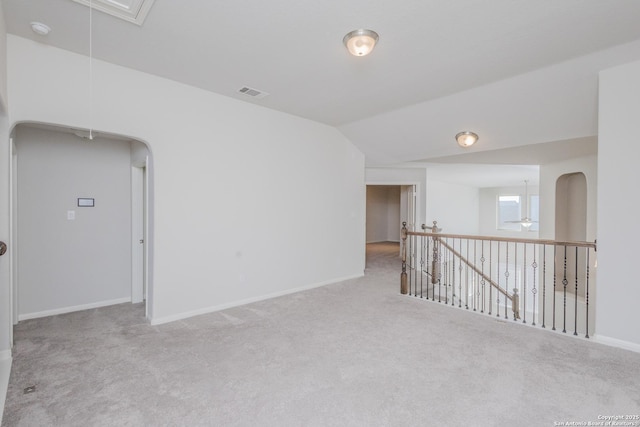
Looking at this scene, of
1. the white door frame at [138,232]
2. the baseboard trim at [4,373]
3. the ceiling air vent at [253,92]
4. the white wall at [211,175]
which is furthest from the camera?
the white door frame at [138,232]

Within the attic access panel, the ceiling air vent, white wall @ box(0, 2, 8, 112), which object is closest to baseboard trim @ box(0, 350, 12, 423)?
white wall @ box(0, 2, 8, 112)

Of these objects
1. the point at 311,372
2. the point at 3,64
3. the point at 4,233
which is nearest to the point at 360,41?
the point at 311,372

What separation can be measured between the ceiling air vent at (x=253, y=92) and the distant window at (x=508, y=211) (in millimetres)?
10252

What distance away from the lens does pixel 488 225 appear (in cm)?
1138

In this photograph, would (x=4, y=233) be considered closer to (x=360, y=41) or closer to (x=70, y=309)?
(x=70, y=309)

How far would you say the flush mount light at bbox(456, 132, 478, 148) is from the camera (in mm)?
4555

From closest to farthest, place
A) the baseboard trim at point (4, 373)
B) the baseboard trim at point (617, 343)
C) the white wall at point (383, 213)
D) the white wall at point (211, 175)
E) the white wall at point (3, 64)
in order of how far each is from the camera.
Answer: the baseboard trim at point (4, 373) → the white wall at point (3, 64) → the baseboard trim at point (617, 343) → the white wall at point (211, 175) → the white wall at point (383, 213)

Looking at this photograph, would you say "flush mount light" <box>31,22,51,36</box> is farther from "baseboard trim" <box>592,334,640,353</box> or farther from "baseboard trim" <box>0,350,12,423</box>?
"baseboard trim" <box>592,334,640,353</box>

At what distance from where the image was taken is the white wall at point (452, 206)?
873 centimetres

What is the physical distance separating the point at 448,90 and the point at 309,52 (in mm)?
1882

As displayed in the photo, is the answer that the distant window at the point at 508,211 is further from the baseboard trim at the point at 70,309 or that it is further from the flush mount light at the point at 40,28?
the flush mount light at the point at 40,28

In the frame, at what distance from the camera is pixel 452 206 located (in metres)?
9.86

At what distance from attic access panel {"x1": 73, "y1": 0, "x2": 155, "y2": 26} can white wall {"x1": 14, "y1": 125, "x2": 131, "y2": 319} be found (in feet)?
7.59

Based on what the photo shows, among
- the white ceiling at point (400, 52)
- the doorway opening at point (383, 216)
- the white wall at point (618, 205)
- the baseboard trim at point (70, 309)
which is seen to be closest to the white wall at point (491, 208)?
the doorway opening at point (383, 216)
